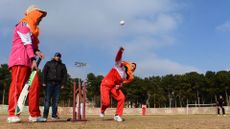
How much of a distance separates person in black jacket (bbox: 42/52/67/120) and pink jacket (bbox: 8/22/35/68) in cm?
327

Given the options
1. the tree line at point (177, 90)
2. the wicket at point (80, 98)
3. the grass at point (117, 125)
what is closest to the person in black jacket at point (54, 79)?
the wicket at point (80, 98)

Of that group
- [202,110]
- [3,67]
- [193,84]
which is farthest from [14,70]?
[193,84]

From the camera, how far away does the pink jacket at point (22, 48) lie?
8.47 m

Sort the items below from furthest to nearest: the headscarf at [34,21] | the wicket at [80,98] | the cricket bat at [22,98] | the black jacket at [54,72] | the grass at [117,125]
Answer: the black jacket at [54,72], the wicket at [80,98], the headscarf at [34,21], the cricket bat at [22,98], the grass at [117,125]

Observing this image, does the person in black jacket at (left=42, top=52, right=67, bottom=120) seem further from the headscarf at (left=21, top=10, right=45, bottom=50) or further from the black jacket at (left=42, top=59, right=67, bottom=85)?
the headscarf at (left=21, top=10, right=45, bottom=50)

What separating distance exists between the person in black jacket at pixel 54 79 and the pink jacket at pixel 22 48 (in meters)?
3.27

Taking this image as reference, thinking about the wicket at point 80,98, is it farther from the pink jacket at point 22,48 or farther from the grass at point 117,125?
the pink jacket at point 22,48

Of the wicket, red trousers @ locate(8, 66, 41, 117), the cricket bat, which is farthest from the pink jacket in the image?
the wicket

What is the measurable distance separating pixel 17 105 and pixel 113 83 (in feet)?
14.2

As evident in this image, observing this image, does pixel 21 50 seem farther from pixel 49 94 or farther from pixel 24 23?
pixel 49 94

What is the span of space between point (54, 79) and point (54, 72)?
0.29 m

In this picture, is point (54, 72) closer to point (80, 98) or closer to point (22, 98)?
point (80, 98)

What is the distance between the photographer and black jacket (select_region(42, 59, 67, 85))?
12.1 m

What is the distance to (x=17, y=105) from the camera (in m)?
8.29
